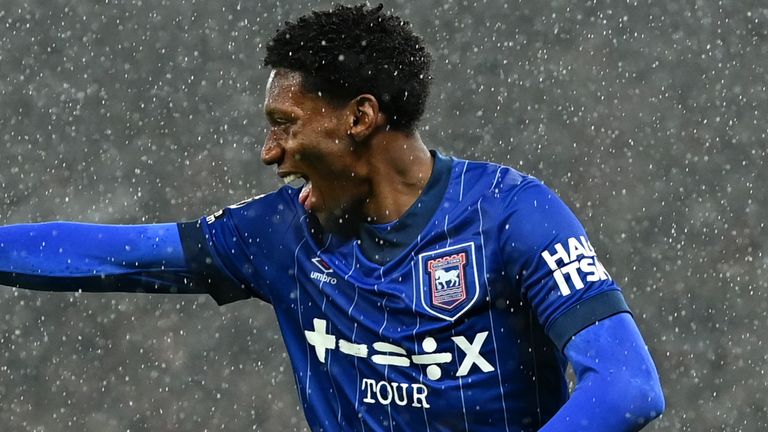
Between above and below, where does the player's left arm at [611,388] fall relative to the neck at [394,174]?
below

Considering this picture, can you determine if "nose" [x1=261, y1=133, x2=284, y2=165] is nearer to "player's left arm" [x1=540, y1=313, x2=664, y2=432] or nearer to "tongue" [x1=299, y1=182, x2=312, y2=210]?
"tongue" [x1=299, y1=182, x2=312, y2=210]

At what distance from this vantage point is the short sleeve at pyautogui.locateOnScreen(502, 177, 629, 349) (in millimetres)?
2756

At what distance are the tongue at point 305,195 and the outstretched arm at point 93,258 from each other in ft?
0.89

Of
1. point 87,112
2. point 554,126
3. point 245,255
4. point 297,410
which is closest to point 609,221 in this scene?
point 554,126

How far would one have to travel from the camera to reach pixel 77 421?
679 centimetres

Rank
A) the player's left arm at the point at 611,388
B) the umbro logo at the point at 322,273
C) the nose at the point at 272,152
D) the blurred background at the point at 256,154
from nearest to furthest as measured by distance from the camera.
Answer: the player's left arm at the point at 611,388
the nose at the point at 272,152
the umbro logo at the point at 322,273
the blurred background at the point at 256,154

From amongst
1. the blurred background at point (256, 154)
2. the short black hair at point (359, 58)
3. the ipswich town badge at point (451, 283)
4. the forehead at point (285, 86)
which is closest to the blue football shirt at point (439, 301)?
the ipswich town badge at point (451, 283)

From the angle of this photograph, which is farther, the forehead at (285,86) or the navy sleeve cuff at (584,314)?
the forehead at (285,86)

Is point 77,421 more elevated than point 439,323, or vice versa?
point 439,323

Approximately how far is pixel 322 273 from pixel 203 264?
27 centimetres

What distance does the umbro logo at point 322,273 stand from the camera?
10.4 feet

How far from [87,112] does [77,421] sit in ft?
4.28

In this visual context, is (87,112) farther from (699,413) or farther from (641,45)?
(699,413)

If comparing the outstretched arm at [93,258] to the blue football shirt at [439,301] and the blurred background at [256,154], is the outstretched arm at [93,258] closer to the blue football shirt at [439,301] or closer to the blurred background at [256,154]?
the blue football shirt at [439,301]
